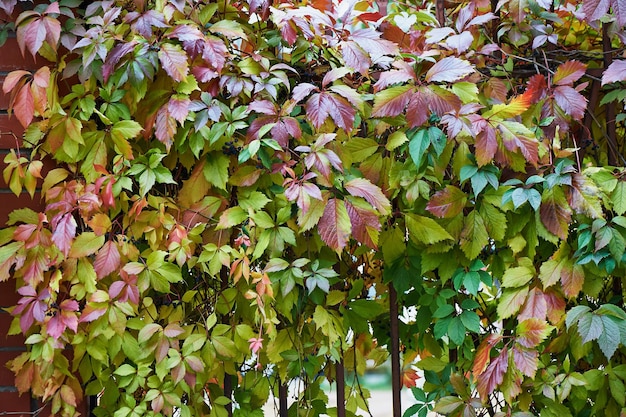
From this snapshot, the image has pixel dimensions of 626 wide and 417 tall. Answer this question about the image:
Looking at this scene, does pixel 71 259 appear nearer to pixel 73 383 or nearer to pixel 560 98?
pixel 73 383

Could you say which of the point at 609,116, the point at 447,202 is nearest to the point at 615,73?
the point at 609,116

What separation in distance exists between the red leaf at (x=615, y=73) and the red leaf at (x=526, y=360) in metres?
0.68

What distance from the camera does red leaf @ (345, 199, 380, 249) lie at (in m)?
1.71

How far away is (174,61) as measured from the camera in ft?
5.72

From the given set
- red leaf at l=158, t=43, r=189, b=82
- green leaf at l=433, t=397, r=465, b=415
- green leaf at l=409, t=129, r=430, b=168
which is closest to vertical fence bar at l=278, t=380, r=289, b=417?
green leaf at l=433, t=397, r=465, b=415

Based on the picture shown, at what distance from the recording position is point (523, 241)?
182 cm

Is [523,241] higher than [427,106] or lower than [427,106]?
lower

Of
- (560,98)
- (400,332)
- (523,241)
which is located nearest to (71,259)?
(400,332)

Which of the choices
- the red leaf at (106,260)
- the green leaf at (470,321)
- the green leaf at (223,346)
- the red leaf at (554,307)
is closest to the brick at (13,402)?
the red leaf at (106,260)

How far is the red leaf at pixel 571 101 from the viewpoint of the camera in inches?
70.6

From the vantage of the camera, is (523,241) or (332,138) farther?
(523,241)

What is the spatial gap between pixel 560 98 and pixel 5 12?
1436 millimetres

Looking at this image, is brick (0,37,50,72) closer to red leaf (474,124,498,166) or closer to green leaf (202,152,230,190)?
green leaf (202,152,230,190)

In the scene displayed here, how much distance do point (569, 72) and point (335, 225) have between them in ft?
2.36
